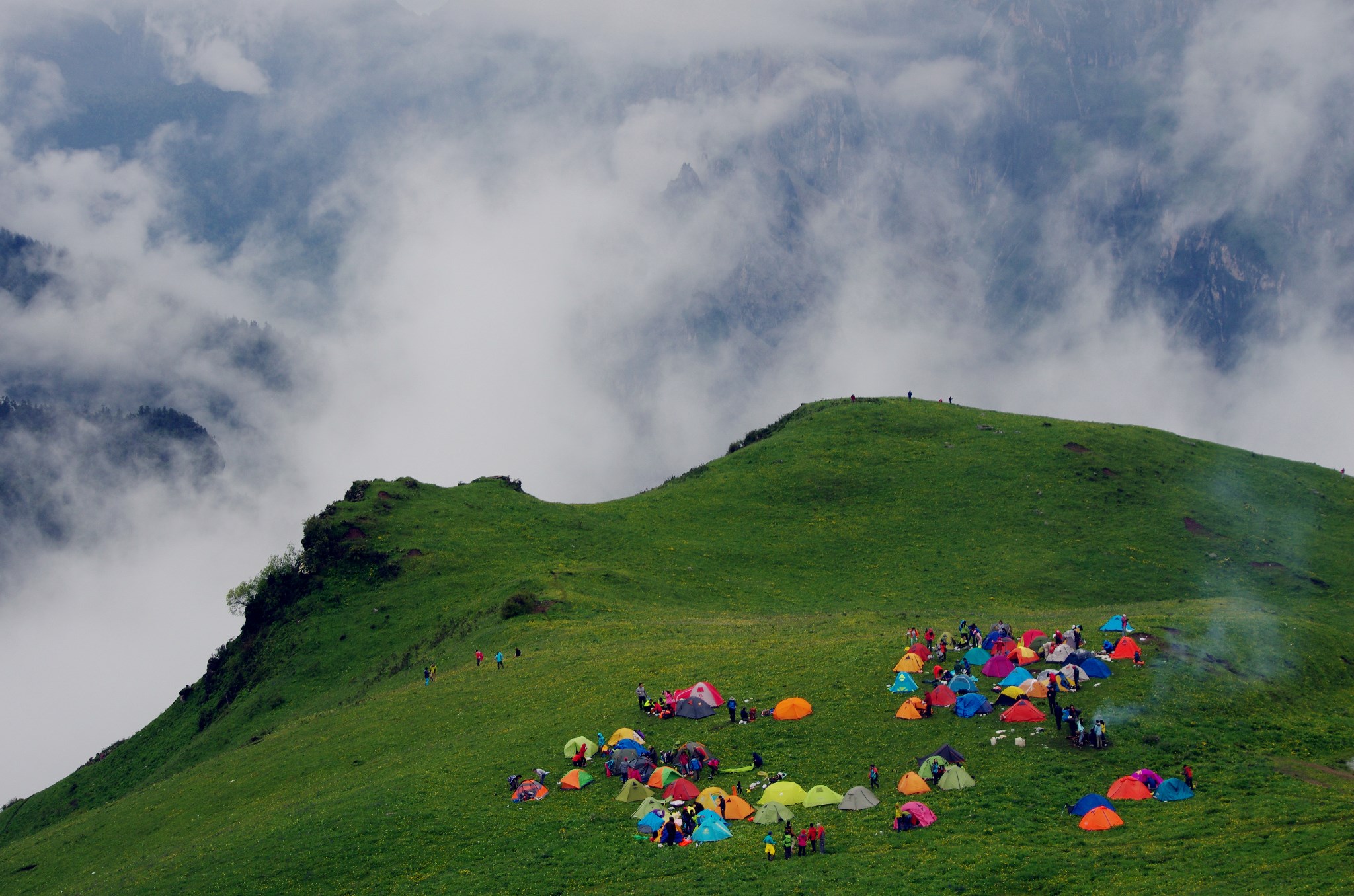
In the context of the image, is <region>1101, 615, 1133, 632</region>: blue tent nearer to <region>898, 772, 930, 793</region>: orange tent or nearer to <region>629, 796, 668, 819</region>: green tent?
<region>898, 772, 930, 793</region>: orange tent

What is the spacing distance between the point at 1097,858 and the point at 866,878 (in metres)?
8.13

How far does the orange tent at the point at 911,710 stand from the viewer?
49.4 m

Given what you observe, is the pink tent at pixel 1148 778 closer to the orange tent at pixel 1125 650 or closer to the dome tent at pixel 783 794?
the dome tent at pixel 783 794

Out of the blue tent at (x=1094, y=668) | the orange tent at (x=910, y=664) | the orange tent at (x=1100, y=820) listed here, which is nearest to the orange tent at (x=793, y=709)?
the orange tent at (x=910, y=664)

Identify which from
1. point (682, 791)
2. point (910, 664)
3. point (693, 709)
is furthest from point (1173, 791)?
point (693, 709)

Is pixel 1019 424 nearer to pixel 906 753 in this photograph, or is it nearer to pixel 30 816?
pixel 906 753

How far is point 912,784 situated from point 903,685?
453 inches

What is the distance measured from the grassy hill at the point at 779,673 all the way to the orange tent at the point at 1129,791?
1.45m

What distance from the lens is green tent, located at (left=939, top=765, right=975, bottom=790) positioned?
137ft

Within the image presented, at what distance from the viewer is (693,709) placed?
54031mm

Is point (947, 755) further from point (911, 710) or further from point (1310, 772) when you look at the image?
point (1310, 772)

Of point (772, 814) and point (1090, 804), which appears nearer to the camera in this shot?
point (1090, 804)

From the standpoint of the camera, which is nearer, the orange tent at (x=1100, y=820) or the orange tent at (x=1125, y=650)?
the orange tent at (x=1100, y=820)

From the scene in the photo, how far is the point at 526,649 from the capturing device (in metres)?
75.0
